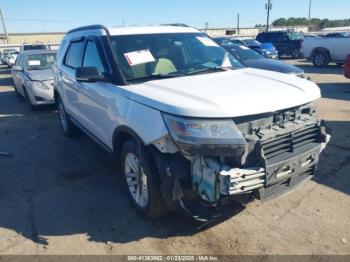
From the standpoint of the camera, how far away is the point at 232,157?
9.12 ft

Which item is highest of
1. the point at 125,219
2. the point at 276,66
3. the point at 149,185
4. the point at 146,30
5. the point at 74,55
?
the point at 146,30

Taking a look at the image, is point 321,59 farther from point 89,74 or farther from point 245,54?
point 89,74

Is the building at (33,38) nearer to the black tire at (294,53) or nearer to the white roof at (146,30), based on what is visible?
the black tire at (294,53)

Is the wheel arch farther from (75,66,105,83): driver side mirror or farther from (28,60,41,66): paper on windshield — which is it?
(28,60,41,66): paper on windshield

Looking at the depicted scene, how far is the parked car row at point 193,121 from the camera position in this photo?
2.77 meters

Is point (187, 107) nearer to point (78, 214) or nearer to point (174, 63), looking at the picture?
point (174, 63)

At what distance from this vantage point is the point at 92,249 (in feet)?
10.6

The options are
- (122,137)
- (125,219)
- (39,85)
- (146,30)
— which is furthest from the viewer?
(39,85)

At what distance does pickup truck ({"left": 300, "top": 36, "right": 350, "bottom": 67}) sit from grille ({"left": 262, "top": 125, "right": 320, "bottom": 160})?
1474cm

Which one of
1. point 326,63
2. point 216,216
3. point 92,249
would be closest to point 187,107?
point 216,216

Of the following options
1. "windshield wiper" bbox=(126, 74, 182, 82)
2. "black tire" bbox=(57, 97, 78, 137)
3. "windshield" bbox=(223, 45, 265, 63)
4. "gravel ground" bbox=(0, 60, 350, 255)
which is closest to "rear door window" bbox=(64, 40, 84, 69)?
"black tire" bbox=(57, 97, 78, 137)

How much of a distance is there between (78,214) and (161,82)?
5.90 feet

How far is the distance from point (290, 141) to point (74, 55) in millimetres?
3804

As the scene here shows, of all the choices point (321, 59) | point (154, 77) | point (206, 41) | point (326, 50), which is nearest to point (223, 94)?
point (154, 77)
